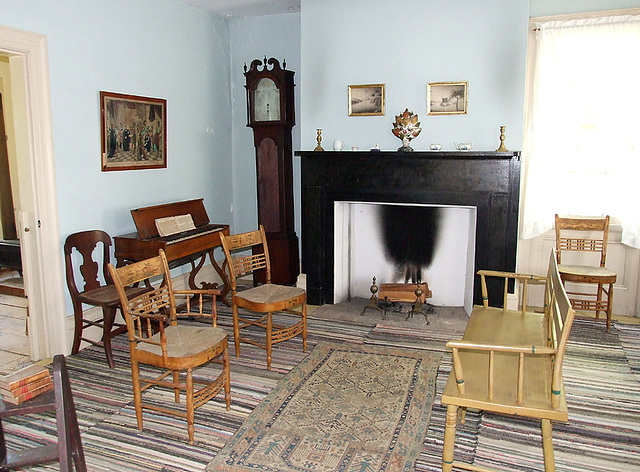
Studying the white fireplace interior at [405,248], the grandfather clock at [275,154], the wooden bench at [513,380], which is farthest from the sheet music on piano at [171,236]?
the wooden bench at [513,380]

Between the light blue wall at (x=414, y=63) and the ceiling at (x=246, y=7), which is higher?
the ceiling at (x=246, y=7)

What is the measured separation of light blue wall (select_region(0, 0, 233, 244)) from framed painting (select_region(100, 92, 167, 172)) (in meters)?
0.07

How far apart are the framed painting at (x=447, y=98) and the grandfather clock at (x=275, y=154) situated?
1.58 m

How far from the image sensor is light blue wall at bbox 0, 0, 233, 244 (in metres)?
4.11

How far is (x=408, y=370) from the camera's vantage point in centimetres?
389

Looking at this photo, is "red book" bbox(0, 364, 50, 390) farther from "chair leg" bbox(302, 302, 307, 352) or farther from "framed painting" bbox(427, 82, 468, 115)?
"framed painting" bbox(427, 82, 468, 115)

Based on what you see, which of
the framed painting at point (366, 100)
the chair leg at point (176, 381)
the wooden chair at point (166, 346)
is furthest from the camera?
the framed painting at point (366, 100)

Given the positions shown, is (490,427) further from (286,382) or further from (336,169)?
(336,169)

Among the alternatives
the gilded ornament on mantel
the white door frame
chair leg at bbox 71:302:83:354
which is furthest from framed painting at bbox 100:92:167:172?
the gilded ornament on mantel

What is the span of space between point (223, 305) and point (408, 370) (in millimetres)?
2297

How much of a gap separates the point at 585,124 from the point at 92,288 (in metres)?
4.61

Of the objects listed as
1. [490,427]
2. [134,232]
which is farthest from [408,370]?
[134,232]

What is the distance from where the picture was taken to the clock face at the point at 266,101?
5.77 meters

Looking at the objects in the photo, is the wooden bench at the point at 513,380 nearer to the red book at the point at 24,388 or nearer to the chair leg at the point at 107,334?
the red book at the point at 24,388
